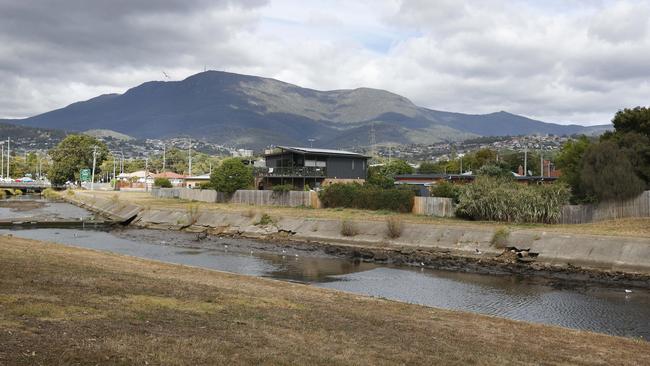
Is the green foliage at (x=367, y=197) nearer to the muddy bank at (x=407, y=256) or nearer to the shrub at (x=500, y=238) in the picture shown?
the muddy bank at (x=407, y=256)

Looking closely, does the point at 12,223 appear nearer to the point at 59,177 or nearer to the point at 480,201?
the point at 480,201

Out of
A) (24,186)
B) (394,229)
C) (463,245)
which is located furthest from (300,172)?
(24,186)

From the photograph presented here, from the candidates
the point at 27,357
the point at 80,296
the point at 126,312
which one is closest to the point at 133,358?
the point at 27,357

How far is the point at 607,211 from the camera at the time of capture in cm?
4850

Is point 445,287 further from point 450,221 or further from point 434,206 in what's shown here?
point 434,206

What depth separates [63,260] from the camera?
23391 millimetres

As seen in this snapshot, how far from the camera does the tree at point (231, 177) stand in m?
84.4

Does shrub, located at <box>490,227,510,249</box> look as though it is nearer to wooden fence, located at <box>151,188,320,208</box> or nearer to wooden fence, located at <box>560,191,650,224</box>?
wooden fence, located at <box>560,191,650,224</box>

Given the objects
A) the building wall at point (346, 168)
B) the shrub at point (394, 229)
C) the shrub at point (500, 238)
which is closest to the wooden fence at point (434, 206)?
the shrub at point (394, 229)

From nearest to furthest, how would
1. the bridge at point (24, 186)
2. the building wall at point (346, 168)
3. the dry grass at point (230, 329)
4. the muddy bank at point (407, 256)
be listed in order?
the dry grass at point (230, 329) → the muddy bank at point (407, 256) → the building wall at point (346, 168) → the bridge at point (24, 186)

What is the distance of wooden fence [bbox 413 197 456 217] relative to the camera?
190 feet

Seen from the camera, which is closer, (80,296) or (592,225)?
(80,296)

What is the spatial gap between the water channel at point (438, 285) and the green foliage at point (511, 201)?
15.7 meters

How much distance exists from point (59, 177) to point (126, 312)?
178m
